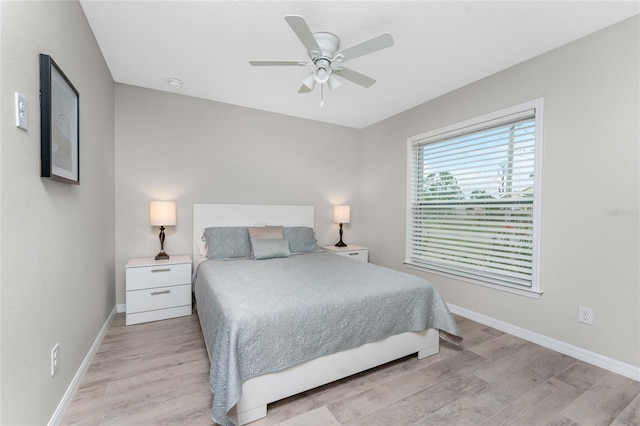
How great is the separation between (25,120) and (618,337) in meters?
3.68

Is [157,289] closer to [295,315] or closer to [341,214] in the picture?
[295,315]

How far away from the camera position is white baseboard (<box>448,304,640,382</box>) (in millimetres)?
1979

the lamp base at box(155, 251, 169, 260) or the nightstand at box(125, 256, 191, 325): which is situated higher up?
the lamp base at box(155, 251, 169, 260)

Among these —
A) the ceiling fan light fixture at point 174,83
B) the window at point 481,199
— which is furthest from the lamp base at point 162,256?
the window at point 481,199

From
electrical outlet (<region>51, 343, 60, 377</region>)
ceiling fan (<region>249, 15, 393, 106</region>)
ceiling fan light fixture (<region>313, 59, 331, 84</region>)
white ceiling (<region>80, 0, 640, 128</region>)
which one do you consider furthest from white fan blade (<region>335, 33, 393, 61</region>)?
electrical outlet (<region>51, 343, 60, 377</region>)

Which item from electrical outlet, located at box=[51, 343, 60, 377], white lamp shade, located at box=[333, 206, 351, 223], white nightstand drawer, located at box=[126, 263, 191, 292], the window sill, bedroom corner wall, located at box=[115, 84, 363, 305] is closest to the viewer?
electrical outlet, located at box=[51, 343, 60, 377]

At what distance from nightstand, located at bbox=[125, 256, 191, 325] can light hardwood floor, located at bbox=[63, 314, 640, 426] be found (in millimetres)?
417

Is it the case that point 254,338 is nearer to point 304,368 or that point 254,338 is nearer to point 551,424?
point 304,368

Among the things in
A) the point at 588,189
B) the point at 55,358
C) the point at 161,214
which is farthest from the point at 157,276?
the point at 588,189

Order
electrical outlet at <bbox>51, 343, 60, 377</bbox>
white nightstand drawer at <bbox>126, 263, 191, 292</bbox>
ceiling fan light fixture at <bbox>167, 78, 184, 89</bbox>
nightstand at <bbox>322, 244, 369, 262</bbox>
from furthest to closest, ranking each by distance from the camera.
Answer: nightstand at <bbox>322, 244, 369, 262</bbox>
ceiling fan light fixture at <bbox>167, 78, 184, 89</bbox>
white nightstand drawer at <bbox>126, 263, 191, 292</bbox>
electrical outlet at <bbox>51, 343, 60, 377</bbox>

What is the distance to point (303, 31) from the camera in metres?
1.67

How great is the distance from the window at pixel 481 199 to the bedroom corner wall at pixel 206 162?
1325 millimetres

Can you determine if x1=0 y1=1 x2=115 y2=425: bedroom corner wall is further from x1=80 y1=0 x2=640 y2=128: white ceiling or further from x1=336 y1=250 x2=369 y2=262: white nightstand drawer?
x1=336 y1=250 x2=369 y2=262: white nightstand drawer

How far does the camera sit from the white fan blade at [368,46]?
1714 millimetres
